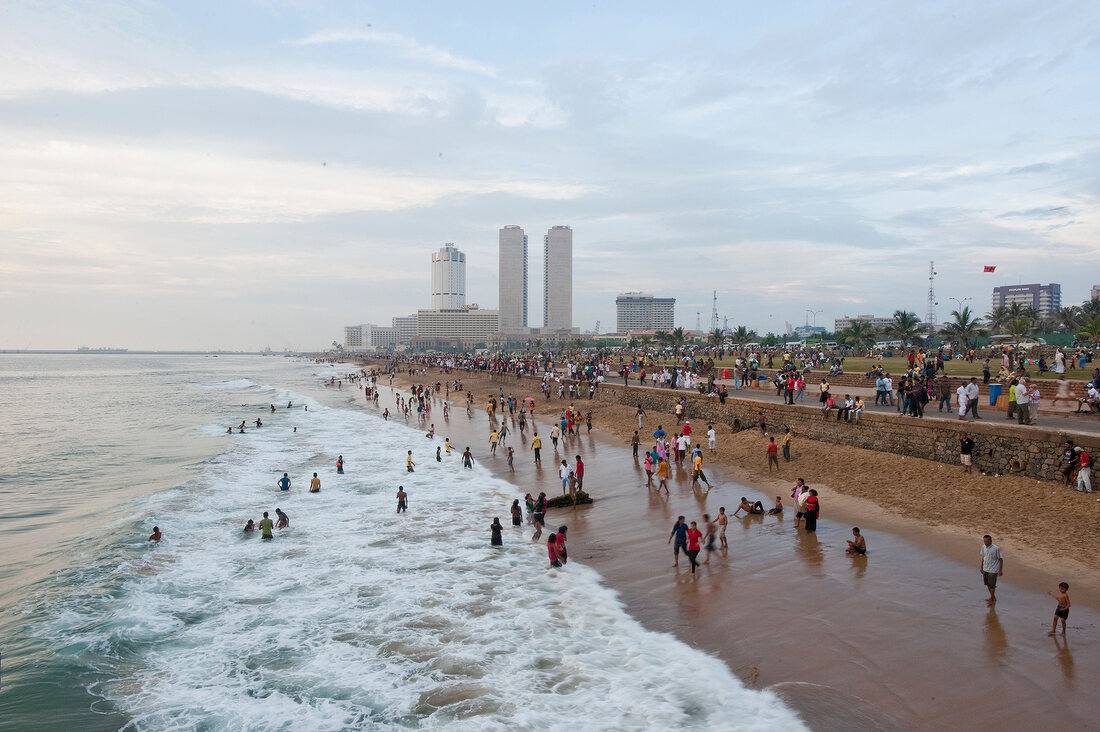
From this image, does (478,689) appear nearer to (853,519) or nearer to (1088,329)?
(853,519)

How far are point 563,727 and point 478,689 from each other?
1.35 meters

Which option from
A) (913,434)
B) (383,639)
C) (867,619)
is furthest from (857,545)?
(383,639)

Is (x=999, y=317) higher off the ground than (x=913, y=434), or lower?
higher

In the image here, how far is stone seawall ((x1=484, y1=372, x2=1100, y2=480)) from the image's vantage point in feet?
42.3

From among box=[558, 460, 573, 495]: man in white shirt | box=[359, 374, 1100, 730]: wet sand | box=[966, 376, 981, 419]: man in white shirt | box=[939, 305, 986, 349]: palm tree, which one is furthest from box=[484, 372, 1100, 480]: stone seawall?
box=[939, 305, 986, 349]: palm tree

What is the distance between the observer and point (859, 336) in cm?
A: 5244

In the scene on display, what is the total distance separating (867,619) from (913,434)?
9.27 m

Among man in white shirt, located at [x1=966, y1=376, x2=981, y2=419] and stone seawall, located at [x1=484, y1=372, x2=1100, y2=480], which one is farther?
man in white shirt, located at [x1=966, y1=376, x2=981, y2=419]

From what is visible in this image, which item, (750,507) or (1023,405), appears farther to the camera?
(1023,405)

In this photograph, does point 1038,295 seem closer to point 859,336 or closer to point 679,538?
point 859,336

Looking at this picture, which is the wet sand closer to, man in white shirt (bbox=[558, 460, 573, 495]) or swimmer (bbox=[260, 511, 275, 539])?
man in white shirt (bbox=[558, 460, 573, 495])

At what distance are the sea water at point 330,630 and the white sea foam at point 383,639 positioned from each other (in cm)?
3

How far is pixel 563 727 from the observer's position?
6.84 meters

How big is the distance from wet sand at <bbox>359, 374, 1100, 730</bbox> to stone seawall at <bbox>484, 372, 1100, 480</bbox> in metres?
3.29
